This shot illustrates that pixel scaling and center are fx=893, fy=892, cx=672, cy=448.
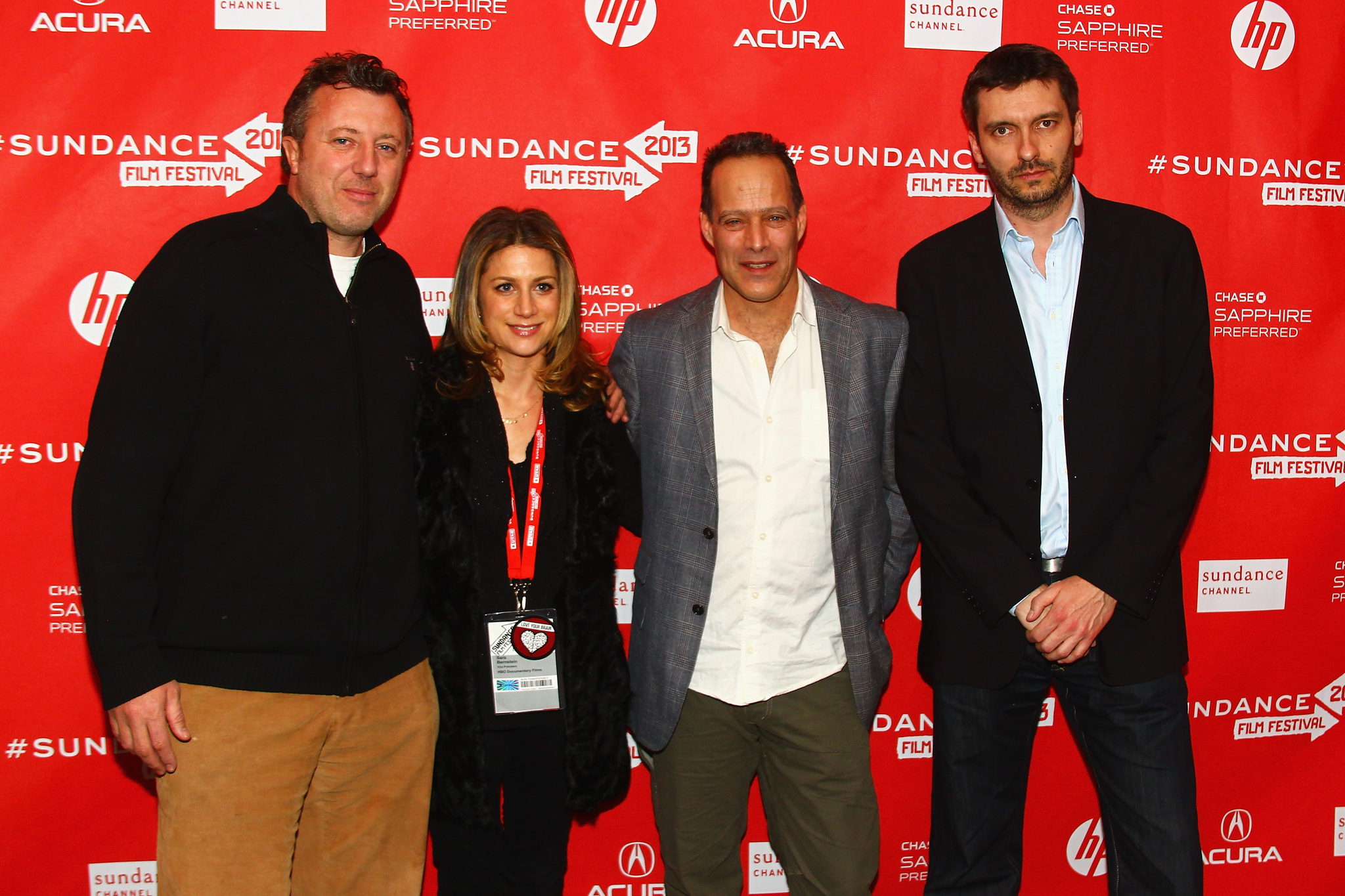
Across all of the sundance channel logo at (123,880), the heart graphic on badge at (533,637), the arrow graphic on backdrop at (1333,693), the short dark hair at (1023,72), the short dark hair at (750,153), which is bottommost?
the sundance channel logo at (123,880)

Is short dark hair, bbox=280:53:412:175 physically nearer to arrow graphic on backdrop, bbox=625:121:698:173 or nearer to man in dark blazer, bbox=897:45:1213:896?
arrow graphic on backdrop, bbox=625:121:698:173

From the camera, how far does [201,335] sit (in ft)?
6.40

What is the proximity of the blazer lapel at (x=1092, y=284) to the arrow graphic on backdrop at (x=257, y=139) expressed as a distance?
7.99 ft

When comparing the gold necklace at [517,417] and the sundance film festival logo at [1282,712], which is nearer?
the gold necklace at [517,417]

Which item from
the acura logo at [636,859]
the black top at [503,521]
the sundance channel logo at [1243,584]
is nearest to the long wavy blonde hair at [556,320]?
the black top at [503,521]

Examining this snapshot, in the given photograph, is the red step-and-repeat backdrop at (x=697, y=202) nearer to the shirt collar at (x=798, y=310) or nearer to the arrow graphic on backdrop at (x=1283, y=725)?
the arrow graphic on backdrop at (x=1283, y=725)

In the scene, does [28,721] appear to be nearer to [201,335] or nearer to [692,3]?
[201,335]

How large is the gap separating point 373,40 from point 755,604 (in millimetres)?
2123

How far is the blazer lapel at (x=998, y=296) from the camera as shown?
90.1 inches

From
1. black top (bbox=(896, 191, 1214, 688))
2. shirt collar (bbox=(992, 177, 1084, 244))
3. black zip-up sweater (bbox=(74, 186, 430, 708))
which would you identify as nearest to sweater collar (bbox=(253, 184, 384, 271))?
black zip-up sweater (bbox=(74, 186, 430, 708))

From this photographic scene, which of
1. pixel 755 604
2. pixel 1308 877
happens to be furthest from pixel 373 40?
pixel 1308 877

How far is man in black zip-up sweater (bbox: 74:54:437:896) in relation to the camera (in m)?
1.90

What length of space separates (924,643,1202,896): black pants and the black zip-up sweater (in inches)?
60.6

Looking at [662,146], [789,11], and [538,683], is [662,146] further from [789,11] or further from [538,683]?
[538,683]
